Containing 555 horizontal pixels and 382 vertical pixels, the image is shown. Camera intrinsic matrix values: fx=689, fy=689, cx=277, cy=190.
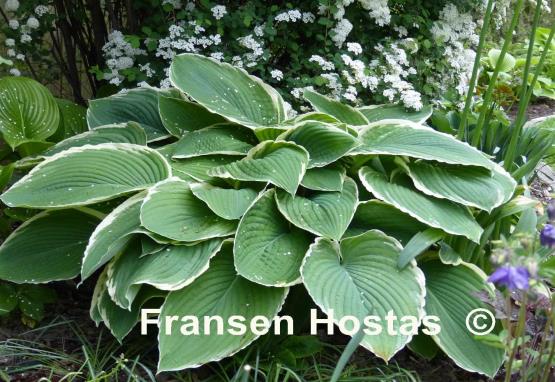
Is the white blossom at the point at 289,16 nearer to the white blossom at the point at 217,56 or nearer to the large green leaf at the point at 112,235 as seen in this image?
the white blossom at the point at 217,56

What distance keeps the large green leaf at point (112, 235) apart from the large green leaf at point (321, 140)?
54 centimetres

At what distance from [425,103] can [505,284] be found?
1810 millimetres

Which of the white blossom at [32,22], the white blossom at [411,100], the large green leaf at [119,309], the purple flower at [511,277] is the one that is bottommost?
the large green leaf at [119,309]

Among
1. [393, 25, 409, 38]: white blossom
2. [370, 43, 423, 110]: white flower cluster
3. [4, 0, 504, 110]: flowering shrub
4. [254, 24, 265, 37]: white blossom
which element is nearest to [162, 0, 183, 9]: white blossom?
[4, 0, 504, 110]: flowering shrub

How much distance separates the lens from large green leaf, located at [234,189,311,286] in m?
1.80

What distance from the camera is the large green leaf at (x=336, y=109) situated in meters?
2.50

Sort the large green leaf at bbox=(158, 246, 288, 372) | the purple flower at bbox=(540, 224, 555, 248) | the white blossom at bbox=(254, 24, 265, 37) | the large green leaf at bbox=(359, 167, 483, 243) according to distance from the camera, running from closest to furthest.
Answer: the purple flower at bbox=(540, 224, 555, 248), the large green leaf at bbox=(158, 246, 288, 372), the large green leaf at bbox=(359, 167, 483, 243), the white blossom at bbox=(254, 24, 265, 37)

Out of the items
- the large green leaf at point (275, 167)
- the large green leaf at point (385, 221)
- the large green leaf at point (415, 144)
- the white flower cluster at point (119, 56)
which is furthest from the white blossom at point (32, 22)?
the large green leaf at point (385, 221)

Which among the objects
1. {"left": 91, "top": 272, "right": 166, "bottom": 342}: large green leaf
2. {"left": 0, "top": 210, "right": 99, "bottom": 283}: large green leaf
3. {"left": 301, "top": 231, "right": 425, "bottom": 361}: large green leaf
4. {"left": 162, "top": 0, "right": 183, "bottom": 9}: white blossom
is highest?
{"left": 162, "top": 0, "right": 183, "bottom": 9}: white blossom

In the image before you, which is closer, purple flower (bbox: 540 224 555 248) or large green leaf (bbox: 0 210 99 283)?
purple flower (bbox: 540 224 555 248)

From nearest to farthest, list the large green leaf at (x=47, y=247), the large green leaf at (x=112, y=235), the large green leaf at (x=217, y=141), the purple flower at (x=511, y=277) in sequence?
the purple flower at (x=511, y=277), the large green leaf at (x=112, y=235), the large green leaf at (x=47, y=247), the large green leaf at (x=217, y=141)

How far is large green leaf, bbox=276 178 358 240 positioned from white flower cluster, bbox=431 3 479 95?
3.99ft

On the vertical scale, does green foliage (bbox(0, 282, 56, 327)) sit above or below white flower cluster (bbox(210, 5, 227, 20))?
below

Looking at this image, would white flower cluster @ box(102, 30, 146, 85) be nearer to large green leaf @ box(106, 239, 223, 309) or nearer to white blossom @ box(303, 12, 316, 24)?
white blossom @ box(303, 12, 316, 24)
